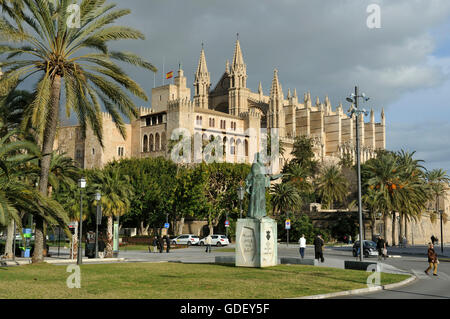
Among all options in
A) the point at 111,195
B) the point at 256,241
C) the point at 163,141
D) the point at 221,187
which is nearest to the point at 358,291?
the point at 256,241

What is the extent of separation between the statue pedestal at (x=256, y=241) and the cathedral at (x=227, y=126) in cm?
4852

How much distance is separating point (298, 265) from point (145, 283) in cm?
891

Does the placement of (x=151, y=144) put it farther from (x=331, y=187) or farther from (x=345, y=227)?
(x=345, y=227)

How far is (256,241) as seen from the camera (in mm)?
19156

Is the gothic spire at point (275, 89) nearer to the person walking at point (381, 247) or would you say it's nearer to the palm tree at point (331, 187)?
the palm tree at point (331, 187)

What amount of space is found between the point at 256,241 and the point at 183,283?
5.14 metres

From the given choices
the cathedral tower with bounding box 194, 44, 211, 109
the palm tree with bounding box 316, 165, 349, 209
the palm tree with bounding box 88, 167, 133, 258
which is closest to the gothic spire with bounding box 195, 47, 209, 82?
the cathedral tower with bounding box 194, 44, 211, 109

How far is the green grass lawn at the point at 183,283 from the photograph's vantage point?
12219mm

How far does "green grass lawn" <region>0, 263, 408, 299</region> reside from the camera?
40.1 feet

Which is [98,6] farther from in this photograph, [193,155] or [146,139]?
[146,139]

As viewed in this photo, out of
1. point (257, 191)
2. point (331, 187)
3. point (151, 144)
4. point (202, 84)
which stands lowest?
point (257, 191)

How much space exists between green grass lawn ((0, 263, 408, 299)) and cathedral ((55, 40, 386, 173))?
5008cm
